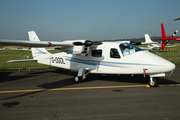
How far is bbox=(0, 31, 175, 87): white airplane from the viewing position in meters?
7.14

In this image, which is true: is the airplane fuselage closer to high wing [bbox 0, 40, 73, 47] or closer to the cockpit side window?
the cockpit side window

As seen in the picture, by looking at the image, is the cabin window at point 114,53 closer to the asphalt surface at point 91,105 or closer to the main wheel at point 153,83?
the main wheel at point 153,83

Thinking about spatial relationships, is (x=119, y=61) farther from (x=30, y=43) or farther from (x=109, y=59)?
(x=30, y=43)

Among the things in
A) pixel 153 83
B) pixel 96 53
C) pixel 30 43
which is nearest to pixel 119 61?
pixel 96 53

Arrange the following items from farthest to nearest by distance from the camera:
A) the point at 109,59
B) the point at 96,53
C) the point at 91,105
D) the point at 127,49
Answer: the point at 96,53, the point at 109,59, the point at 127,49, the point at 91,105

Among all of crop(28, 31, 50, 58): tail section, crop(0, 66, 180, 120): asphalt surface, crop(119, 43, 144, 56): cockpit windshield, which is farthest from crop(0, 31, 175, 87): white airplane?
crop(28, 31, 50, 58): tail section

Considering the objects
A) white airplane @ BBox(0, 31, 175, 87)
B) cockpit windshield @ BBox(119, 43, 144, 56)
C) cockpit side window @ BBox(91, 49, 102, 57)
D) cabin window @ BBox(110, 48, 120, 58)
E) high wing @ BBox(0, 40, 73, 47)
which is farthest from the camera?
cockpit side window @ BBox(91, 49, 102, 57)

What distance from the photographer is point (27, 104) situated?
530cm

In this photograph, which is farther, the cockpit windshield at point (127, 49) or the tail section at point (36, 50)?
the tail section at point (36, 50)

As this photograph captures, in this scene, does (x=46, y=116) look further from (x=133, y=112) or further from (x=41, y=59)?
(x=41, y=59)

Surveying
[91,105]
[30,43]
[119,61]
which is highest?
[30,43]

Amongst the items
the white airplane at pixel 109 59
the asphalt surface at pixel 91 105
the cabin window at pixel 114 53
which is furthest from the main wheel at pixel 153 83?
the cabin window at pixel 114 53

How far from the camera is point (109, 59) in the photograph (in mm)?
8453

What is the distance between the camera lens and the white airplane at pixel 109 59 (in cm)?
714
